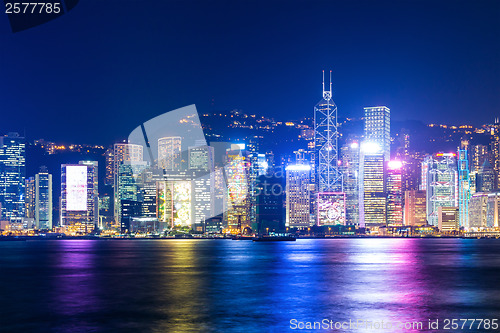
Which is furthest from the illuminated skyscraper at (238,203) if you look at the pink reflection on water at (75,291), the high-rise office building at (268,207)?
the pink reflection on water at (75,291)

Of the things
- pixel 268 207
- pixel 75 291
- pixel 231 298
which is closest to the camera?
pixel 231 298

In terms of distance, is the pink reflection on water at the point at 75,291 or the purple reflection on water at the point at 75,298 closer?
the purple reflection on water at the point at 75,298

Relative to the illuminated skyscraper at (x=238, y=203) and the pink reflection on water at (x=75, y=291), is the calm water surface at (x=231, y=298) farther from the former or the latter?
the illuminated skyscraper at (x=238, y=203)

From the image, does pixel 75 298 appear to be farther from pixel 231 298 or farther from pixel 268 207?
pixel 268 207

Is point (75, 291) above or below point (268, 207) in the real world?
below

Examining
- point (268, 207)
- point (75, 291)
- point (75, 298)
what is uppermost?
point (268, 207)

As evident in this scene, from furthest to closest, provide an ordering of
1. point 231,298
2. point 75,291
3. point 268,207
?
point 268,207 < point 75,291 < point 231,298

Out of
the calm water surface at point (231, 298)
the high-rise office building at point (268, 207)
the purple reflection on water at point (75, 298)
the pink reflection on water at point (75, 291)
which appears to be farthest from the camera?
the high-rise office building at point (268, 207)

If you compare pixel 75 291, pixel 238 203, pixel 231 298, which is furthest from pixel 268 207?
pixel 231 298

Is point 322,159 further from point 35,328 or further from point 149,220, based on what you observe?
point 35,328

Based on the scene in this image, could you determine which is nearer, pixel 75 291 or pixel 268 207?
pixel 75 291

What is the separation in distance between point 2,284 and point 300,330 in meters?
28.5

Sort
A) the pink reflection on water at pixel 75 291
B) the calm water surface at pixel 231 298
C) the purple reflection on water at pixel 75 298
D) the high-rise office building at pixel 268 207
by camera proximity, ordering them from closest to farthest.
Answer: the calm water surface at pixel 231 298 → the purple reflection on water at pixel 75 298 → the pink reflection on water at pixel 75 291 → the high-rise office building at pixel 268 207

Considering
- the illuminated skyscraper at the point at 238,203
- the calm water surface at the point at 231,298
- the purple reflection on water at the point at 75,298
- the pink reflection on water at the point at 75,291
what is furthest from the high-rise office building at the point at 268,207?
the purple reflection on water at the point at 75,298
